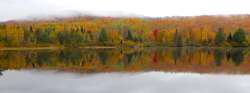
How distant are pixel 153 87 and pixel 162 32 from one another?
84.5 meters

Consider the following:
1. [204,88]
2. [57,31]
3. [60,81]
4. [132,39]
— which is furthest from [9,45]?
[204,88]

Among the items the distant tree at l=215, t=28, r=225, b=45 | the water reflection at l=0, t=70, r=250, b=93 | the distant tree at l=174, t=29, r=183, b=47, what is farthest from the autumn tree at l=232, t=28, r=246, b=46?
the water reflection at l=0, t=70, r=250, b=93

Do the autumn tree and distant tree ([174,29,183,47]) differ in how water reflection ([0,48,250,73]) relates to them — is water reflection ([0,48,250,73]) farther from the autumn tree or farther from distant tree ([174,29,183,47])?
distant tree ([174,29,183,47])

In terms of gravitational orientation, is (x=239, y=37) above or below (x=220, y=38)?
above

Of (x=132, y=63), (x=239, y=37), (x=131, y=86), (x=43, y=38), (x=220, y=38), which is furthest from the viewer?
(x=220, y=38)

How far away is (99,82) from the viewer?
2891 cm

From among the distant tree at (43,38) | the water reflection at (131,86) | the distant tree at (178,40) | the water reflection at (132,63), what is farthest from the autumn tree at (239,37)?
the water reflection at (131,86)

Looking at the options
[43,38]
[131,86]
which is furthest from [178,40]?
[131,86]

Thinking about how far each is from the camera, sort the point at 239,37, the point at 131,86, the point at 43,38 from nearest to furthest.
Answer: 1. the point at 131,86
2. the point at 239,37
3. the point at 43,38

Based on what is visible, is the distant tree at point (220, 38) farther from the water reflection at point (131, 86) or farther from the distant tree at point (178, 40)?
the water reflection at point (131, 86)

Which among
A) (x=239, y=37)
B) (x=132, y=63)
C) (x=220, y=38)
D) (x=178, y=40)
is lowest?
(x=178, y=40)

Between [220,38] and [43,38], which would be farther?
[220,38]

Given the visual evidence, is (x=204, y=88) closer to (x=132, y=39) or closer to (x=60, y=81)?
(x=60, y=81)

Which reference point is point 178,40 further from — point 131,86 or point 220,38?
point 131,86
